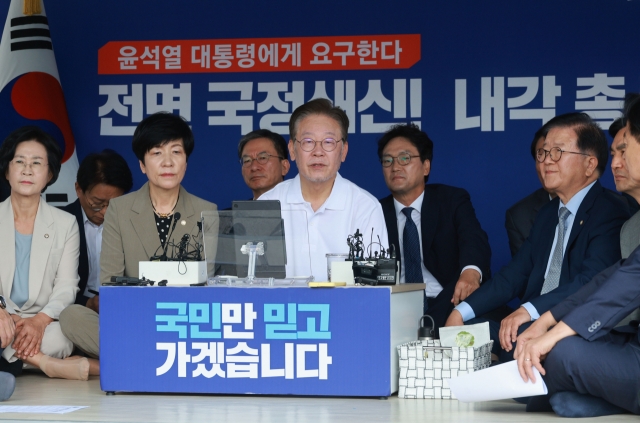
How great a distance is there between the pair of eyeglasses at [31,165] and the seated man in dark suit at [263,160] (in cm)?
119

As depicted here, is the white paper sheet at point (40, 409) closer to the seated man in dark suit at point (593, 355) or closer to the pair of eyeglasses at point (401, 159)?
the seated man in dark suit at point (593, 355)

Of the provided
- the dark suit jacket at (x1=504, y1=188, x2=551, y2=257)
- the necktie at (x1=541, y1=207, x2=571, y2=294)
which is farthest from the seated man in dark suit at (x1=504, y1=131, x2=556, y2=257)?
the necktie at (x1=541, y1=207, x2=571, y2=294)

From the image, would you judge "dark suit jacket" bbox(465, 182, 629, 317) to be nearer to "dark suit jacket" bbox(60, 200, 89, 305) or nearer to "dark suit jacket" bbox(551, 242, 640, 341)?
"dark suit jacket" bbox(551, 242, 640, 341)

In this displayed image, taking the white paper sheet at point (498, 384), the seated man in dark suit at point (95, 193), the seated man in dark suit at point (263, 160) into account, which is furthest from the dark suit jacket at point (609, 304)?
the seated man in dark suit at point (95, 193)

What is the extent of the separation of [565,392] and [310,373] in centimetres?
Result: 87

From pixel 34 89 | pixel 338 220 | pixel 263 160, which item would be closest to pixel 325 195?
pixel 338 220

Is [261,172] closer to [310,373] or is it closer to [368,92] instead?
[368,92]

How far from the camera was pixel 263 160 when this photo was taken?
5113 mm

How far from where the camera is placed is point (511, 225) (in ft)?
16.0

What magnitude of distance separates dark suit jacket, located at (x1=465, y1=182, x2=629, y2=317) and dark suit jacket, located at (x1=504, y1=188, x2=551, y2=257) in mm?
855

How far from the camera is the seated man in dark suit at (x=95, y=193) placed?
16.3ft

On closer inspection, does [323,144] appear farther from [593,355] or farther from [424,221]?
[593,355]

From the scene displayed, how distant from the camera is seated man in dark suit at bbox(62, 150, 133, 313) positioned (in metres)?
4.96

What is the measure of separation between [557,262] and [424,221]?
104 cm
